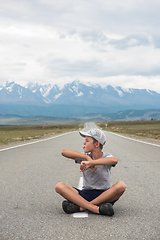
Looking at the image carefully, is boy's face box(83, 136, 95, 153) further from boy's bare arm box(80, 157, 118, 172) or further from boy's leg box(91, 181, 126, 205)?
boy's leg box(91, 181, 126, 205)

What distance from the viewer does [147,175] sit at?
702 centimetres

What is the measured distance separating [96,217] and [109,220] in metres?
A: 0.23

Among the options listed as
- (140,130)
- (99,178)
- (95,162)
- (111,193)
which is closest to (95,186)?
(99,178)

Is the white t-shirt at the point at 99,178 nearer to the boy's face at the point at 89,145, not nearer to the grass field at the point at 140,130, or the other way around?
the boy's face at the point at 89,145

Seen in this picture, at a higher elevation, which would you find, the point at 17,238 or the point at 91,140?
the point at 91,140

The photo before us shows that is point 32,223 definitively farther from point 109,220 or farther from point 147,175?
point 147,175

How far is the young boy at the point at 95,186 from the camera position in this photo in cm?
376

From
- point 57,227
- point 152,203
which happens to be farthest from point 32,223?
point 152,203

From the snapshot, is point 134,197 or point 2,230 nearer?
point 2,230

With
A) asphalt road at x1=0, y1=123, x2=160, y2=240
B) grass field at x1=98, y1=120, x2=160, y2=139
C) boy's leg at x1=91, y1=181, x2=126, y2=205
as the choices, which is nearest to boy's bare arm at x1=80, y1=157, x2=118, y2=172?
boy's leg at x1=91, y1=181, x2=126, y2=205

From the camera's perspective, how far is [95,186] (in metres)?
4.08

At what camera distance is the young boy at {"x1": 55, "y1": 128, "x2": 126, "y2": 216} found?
3.76m

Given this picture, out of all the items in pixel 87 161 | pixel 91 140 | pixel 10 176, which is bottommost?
pixel 10 176

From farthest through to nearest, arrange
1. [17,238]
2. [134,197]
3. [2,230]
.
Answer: [134,197]
[2,230]
[17,238]
